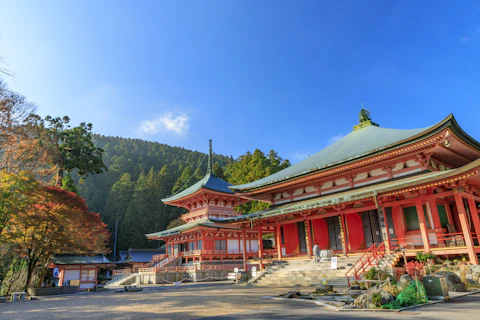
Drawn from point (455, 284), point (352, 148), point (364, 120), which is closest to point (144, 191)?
point (364, 120)

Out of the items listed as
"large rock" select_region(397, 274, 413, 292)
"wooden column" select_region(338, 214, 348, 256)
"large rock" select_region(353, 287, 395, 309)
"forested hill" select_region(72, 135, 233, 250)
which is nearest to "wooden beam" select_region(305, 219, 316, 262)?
"wooden column" select_region(338, 214, 348, 256)

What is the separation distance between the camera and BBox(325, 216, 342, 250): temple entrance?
18797 mm

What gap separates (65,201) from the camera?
19.3 metres

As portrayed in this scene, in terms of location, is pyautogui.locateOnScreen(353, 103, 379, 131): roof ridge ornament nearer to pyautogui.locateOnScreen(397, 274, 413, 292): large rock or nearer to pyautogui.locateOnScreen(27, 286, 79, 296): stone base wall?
pyautogui.locateOnScreen(397, 274, 413, 292): large rock

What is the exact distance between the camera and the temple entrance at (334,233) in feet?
61.7

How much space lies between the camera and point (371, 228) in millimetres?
17531

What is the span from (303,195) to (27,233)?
56.1 feet

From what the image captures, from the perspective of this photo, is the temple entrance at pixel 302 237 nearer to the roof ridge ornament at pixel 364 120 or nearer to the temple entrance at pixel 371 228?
the temple entrance at pixel 371 228

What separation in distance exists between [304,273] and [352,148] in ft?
27.1

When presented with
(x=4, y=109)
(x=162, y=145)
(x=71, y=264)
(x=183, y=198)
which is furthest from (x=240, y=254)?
(x=162, y=145)

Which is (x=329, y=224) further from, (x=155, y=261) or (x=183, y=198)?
(x=155, y=261)

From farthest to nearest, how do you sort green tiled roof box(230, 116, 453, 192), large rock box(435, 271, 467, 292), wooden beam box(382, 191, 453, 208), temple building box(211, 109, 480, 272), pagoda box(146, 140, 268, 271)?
pagoda box(146, 140, 268, 271), green tiled roof box(230, 116, 453, 192), wooden beam box(382, 191, 453, 208), temple building box(211, 109, 480, 272), large rock box(435, 271, 467, 292)

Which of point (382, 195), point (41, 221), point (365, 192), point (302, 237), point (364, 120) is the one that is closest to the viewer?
point (382, 195)

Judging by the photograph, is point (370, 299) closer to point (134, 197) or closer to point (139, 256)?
point (139, 256)
